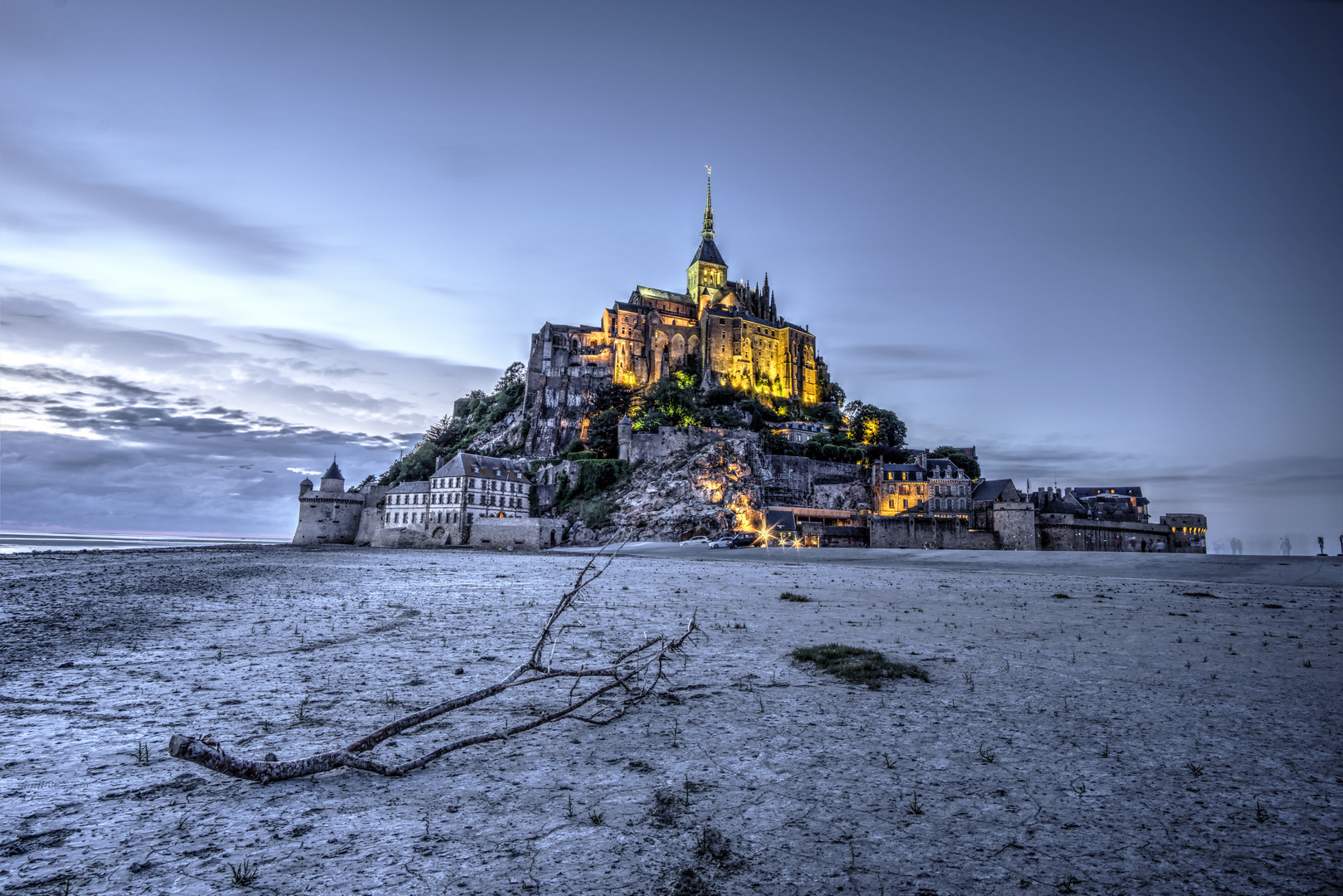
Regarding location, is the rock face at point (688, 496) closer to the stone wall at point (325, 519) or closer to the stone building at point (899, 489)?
the stone building at point (899, 489)

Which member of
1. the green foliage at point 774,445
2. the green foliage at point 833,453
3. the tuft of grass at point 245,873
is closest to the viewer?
the tuft of grass at point 245,873

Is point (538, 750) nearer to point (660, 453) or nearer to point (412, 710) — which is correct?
point (412, 710)

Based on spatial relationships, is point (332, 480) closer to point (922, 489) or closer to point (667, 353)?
point (667, 353)

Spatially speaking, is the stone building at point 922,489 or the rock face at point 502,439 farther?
the rock face at point 502,439

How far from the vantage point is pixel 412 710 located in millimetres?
6191

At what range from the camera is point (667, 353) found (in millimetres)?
100500

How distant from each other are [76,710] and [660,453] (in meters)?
67.4

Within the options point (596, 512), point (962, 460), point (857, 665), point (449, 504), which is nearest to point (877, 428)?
point (962, 460)

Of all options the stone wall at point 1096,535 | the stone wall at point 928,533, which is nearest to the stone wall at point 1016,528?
the stone wall at point 928,533

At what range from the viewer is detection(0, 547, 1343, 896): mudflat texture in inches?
132

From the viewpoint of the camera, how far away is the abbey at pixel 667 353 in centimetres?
9038

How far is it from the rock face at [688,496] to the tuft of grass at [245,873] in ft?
193

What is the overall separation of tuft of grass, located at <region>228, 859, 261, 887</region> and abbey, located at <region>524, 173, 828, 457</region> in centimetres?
8485

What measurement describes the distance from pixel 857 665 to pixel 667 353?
3718 inches
